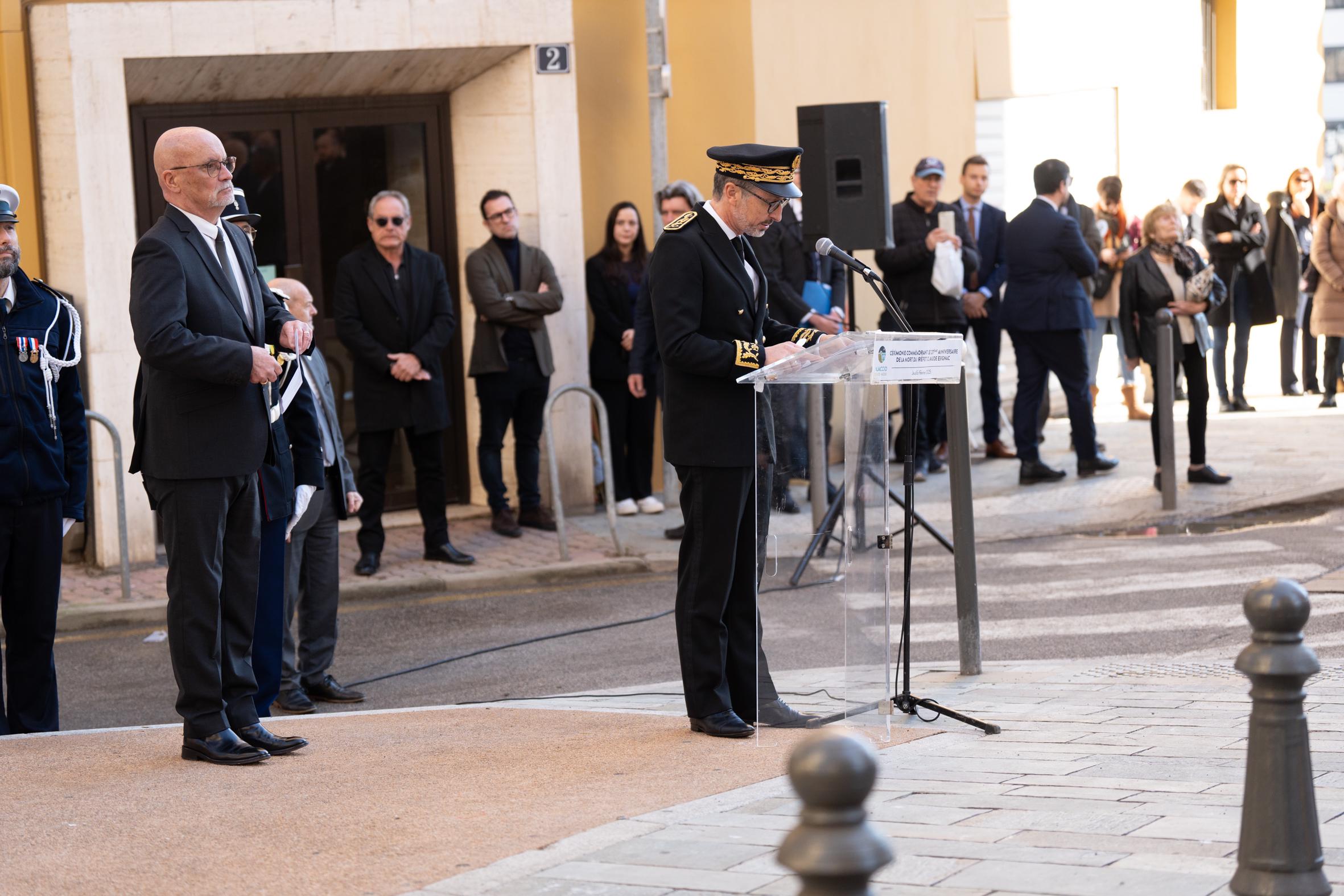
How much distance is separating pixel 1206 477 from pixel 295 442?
7.99 meters

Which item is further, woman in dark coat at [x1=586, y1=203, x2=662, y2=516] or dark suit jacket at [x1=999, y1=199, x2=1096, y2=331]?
dark suit jacket at [x1=999, y1=199, x2=1096, y2=331]

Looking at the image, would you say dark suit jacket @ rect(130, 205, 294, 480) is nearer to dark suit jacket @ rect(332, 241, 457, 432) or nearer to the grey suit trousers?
the grey suit trousers

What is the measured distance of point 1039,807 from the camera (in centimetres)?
506

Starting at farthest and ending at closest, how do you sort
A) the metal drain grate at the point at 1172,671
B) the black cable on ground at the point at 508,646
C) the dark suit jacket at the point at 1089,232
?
1. the dark suit jacket at the point at 1089,232
2. the black cable on ground at the point at 508,646
3. the metal drain grate at the point at 1172,671

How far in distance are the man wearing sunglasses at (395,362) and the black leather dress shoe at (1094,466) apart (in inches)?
197

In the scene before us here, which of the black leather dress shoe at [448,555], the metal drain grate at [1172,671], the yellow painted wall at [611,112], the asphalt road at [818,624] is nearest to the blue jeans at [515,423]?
the black leather dress shoe at [448,555]

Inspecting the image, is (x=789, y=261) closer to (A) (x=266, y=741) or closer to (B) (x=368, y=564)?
(B) (x=368, y=564)

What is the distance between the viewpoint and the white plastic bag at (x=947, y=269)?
13.3m

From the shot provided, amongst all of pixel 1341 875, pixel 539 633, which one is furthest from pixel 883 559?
pixel 539 633

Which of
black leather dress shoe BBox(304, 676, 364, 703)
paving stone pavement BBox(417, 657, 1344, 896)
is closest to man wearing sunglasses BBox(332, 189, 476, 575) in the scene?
black leather dress shoe BBox(304, 676, 364, 703)

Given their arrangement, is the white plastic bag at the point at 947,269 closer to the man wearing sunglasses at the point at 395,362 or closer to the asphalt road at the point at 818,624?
the asphalt road at the point at 818,624

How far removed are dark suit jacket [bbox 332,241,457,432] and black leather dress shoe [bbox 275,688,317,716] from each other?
3405 mm

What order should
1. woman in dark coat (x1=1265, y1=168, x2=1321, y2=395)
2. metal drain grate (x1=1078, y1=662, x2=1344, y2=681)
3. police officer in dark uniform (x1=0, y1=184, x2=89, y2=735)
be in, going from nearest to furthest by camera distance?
police officer in dark uniform (x1=0, y1=184, x2=89, y2=735), metal drain grate (x1=1078, y1=662, x2=1344, y2=681), woman in dark coat (x1=1265, y1=168, x2=1321, y2=395)

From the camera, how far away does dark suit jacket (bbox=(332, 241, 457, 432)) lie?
1136 centimetres
